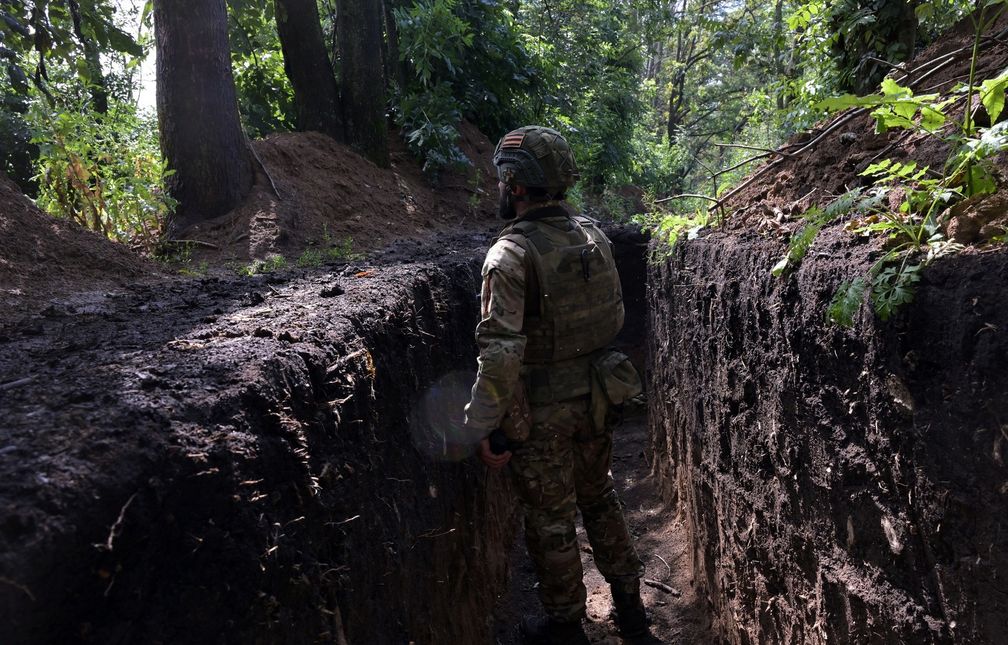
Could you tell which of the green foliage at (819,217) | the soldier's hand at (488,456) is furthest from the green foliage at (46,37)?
the green foliage at (819,217)

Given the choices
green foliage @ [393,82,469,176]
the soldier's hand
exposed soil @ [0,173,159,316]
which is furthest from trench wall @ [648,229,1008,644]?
green foliage @ [393,82,469,176]

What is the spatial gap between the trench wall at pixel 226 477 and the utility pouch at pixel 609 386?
0.94 metres

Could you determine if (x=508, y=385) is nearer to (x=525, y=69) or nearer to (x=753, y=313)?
(x=753, y=313)

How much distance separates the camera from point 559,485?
12.0 feet

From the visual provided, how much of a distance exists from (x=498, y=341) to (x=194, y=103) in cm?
395

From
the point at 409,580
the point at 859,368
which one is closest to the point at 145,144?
the point at 409,580

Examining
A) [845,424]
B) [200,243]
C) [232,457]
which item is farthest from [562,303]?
[200,243]

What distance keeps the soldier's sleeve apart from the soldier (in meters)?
0.02

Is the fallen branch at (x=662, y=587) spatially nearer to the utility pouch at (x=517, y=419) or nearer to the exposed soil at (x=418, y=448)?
the exposed soil at (x=418, y=448)

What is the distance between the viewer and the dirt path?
161 inches

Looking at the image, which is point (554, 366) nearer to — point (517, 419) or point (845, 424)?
point (517, 419)

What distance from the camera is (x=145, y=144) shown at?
217 inches

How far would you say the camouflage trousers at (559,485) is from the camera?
142 inches

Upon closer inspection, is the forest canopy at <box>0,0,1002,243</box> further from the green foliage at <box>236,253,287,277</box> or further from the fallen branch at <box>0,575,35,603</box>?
the fallen branch at <box>0,575,35,603</box>
